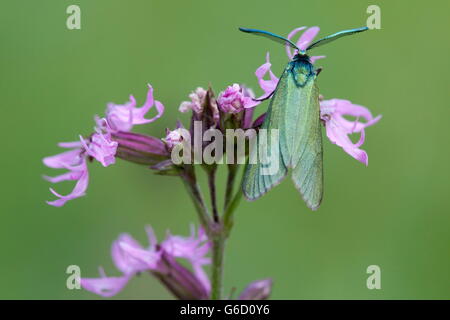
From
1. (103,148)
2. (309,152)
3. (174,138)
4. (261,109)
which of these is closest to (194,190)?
(174,138)

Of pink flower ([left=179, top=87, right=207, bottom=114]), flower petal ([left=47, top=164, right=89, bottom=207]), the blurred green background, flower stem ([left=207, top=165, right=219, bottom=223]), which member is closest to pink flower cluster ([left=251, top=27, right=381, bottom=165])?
pink flower ([left=179, top=87, right=207, bottom=114])

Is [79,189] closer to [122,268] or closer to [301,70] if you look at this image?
[122,268]

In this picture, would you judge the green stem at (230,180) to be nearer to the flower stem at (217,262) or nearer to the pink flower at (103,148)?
the flower stem at (217,262)

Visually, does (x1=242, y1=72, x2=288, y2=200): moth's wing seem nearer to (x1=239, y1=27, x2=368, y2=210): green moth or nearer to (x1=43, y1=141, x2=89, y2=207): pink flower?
(x1=239, y1=27, x2=368, y2=210): green moth

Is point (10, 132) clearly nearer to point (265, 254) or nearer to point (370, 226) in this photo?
point (265, 254)

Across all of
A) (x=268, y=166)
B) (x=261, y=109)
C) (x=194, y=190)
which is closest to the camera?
(x=268, y=166)

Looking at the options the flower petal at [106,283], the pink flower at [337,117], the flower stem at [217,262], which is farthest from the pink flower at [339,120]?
the flower petal at [106,283]
